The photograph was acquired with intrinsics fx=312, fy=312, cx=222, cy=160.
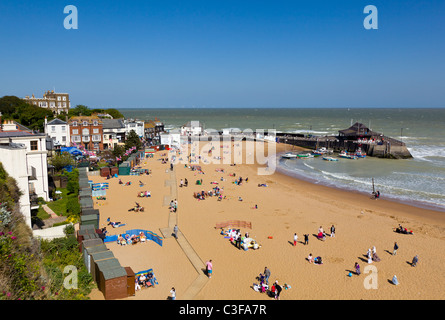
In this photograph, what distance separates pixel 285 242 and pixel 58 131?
45.8 meters

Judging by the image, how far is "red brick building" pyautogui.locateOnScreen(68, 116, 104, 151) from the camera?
2117 inches

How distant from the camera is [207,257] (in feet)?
60.5

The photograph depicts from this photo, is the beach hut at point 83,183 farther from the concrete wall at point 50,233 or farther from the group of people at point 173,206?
the concrete wall at point 50,233

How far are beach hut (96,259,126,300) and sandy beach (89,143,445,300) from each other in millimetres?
492

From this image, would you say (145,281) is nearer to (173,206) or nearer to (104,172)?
(173,206)

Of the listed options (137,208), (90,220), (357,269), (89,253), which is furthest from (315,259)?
(137,208)

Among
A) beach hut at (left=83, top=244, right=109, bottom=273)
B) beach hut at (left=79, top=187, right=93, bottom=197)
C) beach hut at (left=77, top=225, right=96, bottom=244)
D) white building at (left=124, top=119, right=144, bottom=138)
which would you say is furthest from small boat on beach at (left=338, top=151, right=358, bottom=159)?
beach hut at (left=83, top=244, right=109, bottom=273)

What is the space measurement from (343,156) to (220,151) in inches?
938

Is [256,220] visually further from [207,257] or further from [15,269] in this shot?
[15,269]

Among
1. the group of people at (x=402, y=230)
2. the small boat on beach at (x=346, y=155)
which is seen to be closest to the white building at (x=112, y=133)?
the small boat on beach at (x=346, y=155)

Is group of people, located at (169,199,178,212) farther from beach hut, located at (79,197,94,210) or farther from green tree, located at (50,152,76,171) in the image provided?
green tree, located at (50,152,76,171)

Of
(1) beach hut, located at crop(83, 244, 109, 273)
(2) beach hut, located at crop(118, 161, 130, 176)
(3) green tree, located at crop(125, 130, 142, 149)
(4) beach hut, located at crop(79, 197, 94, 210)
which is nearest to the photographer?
(1) beach hut, located at crop(83, 244, 109, 273)

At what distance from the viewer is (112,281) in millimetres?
13578
